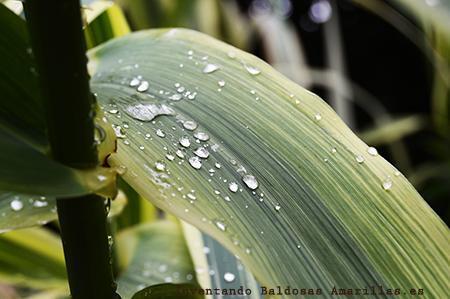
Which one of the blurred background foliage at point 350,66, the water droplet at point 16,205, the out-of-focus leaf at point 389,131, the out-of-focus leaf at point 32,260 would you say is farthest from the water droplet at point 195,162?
the out-of-focus leaf at point 389,131

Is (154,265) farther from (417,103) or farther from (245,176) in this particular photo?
(417,103)

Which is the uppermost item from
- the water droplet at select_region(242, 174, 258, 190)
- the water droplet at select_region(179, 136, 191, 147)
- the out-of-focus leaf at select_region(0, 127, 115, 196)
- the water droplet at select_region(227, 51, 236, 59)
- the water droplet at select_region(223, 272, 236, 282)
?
the water droplet at select_region(227, 51, 236, 59)

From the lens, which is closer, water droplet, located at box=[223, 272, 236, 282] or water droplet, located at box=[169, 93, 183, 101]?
water droplet, located at box=[169, 93, 183, 101]

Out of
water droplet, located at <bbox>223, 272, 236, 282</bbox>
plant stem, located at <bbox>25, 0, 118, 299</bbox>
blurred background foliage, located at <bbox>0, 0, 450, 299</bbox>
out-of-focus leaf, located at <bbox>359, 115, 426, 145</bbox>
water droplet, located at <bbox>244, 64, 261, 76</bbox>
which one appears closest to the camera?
plant stem, located at <bbox>25, 0, 118, 299</bbox>

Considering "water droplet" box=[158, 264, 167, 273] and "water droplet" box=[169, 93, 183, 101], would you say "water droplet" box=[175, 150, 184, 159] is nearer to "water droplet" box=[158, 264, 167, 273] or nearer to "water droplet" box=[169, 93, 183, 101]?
"water droplet" box=[169, 93, 183, 101]

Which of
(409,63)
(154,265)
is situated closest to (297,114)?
(154,265)

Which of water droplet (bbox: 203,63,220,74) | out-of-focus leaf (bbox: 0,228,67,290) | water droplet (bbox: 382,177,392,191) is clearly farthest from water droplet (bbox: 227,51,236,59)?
out-of-focus leaf (bbox: 0,228,67,290)

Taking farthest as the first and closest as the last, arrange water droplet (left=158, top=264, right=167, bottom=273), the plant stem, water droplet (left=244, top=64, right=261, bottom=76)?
water droplet (left=158, top=264, right=167, bottom=273) < water droplet (left=244, top=64, right=261, bottom=76) < the plant stem
